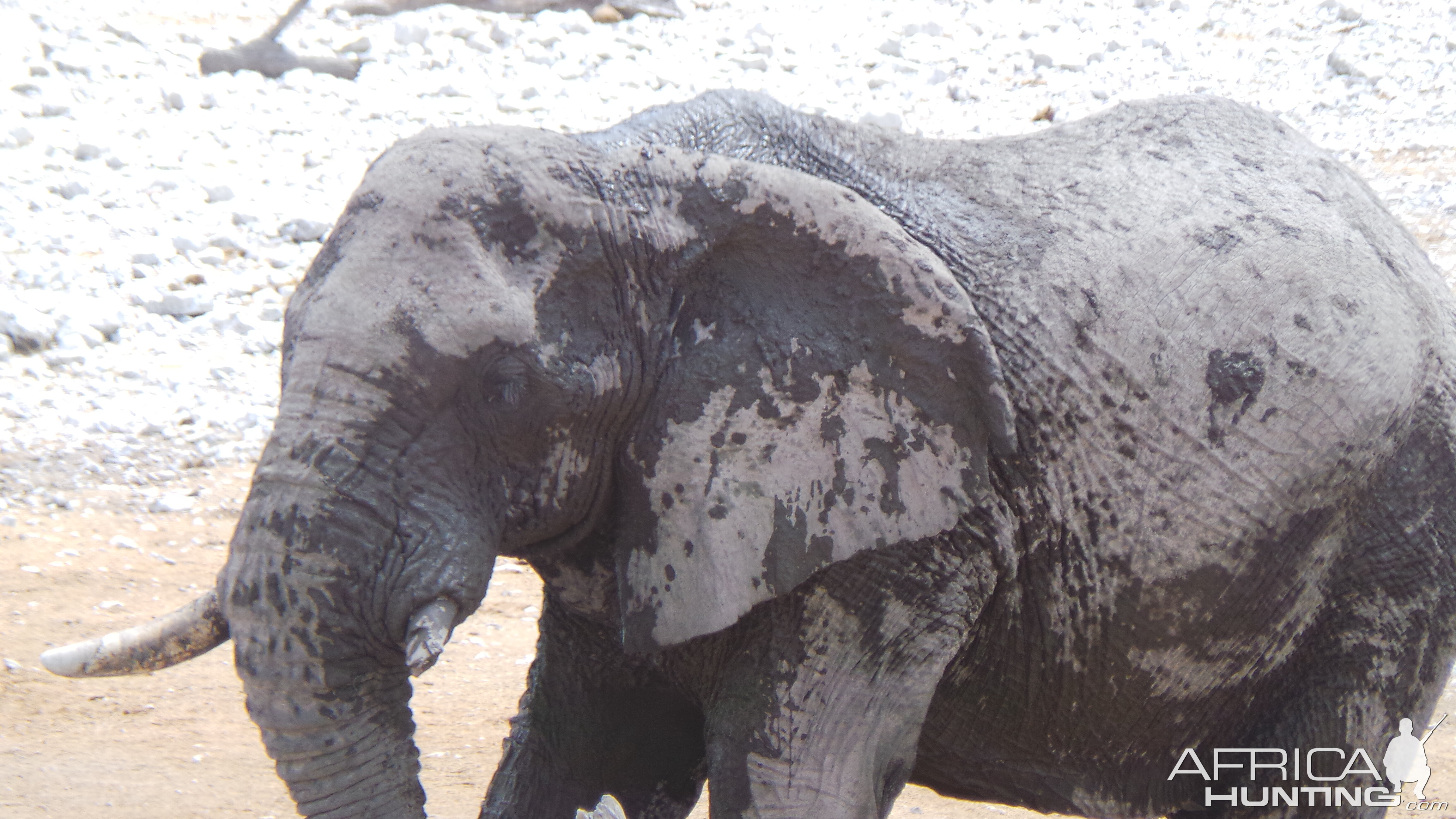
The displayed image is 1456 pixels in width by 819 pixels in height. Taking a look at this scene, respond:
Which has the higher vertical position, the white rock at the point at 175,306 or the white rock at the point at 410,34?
the white rock at the point at 410,34

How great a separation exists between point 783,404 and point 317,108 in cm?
935

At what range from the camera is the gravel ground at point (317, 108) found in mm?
7422

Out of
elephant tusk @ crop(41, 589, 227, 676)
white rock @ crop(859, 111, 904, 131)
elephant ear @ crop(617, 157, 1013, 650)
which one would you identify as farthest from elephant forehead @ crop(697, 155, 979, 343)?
white rock @ crop(859, 111, 904, 131)

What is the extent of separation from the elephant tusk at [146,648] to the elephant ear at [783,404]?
29.4 inches

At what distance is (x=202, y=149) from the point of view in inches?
405

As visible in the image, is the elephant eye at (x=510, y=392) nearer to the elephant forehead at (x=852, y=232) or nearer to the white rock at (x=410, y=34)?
the elephant forehead at (x=852, y=232)

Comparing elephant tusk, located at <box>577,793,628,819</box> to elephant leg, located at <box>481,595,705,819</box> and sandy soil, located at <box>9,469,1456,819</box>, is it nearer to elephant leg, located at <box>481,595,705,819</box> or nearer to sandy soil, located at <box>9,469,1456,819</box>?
elephant leg, located at <box>481,595,705,819</box>

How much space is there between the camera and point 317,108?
11141mm

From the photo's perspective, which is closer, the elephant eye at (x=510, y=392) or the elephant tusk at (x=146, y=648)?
the elephant eye at (x=510, y=392)

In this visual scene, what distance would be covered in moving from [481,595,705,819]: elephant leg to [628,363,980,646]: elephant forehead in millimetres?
539

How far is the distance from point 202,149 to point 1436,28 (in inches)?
413

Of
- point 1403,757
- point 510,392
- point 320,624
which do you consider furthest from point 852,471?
point 1403,757

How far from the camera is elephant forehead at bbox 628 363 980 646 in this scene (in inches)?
104

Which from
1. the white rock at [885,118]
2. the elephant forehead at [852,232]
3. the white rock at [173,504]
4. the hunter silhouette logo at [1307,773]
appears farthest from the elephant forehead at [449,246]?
the white rock at [885,118]
